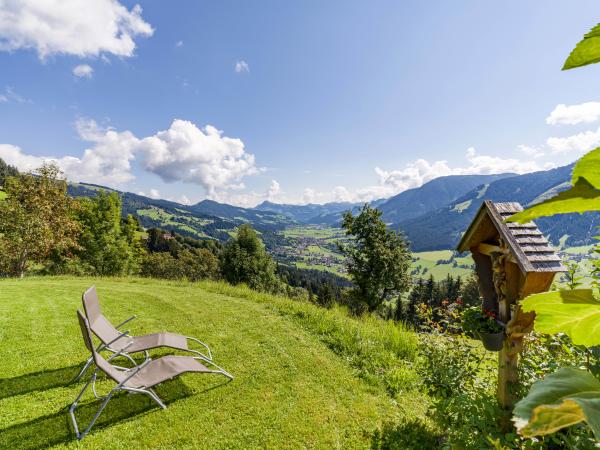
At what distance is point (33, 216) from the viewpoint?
18.1m

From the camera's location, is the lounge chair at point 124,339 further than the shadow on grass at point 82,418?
Yes

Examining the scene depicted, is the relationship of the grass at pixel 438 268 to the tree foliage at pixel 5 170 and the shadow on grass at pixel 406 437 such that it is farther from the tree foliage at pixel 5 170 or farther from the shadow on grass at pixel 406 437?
the tree foliage at pixel 5 170

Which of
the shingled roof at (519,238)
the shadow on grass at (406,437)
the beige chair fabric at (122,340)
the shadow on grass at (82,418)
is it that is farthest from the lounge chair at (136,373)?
the shingled roof at (519,238)

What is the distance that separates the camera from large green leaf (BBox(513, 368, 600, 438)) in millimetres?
337

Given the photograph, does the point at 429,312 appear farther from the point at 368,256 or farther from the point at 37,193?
the point at 37,193

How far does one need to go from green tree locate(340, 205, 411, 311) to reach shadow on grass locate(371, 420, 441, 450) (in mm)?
21213

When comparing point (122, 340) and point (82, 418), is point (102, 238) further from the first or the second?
point (82, 418)

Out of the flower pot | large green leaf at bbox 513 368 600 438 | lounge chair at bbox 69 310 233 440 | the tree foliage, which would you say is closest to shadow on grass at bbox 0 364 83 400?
lounge chair at bbox 69 310 233 440

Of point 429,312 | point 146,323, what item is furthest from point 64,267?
point 429,312

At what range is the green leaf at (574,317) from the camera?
0.52m

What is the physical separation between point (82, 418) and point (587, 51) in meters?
6.39

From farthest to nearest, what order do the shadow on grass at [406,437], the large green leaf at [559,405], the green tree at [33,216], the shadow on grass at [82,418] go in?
the green tree at [33,216] → the shadow on grass at [406,437] → the shadow on grass at [82,418] → the large green leaf at [559,405]

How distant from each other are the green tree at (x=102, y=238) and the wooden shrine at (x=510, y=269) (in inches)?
1351

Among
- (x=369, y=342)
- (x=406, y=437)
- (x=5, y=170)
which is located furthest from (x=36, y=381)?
(x=5, y=170)
